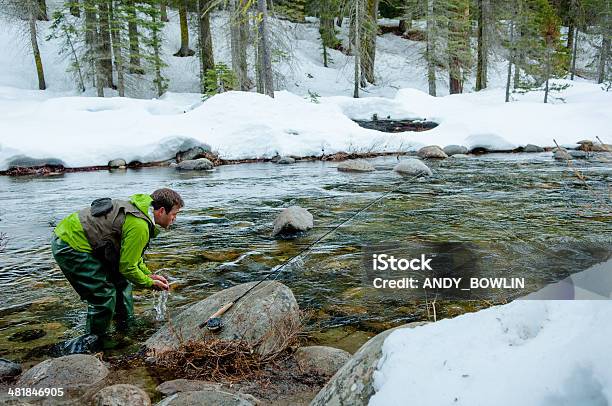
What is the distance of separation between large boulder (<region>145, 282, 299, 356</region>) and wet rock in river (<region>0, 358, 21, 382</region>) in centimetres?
82

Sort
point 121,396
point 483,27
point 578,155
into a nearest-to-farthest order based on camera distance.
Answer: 1. point 121,396
2. point 578,155
3. point 483,27

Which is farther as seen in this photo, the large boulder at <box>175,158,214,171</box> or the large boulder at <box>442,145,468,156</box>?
the large boulder at <box>442,145,468,156</box>

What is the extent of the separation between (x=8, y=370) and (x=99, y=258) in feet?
3.06

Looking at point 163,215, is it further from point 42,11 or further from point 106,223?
point 42,11

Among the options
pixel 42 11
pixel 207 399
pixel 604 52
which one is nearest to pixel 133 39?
pixel 42 11

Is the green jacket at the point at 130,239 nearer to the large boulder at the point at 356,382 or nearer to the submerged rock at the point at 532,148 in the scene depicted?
the large boulder at the point at 356,382

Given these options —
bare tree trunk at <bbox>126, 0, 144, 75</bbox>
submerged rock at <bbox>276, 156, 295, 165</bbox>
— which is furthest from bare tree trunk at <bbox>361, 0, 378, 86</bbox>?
submerged rock at <bbox>276, 156, 295, 165</bbox>

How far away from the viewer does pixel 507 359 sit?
155 cm

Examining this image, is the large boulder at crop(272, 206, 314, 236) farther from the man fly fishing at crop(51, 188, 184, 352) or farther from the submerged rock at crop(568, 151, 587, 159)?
the submerged rock at crop(568, 151, 587, 159)

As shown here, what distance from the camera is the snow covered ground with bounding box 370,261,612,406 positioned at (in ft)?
4.51

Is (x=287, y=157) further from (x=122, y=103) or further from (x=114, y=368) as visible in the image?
(x=114, y=368)

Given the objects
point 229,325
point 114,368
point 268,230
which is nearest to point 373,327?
point 229,325

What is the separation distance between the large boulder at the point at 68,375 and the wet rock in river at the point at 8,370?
10cm

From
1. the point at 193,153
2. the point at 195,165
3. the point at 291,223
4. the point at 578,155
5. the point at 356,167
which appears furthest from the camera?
the point at 193,153
